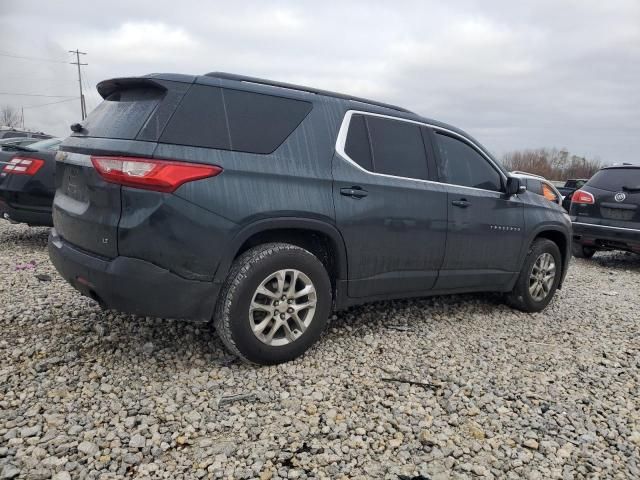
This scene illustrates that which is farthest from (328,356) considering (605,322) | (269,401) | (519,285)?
(605,322)

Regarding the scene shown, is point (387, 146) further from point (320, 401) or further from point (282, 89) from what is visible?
point (320, 401)

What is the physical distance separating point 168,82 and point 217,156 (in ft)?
1.78

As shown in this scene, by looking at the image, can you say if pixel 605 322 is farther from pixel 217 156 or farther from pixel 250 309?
pixel 217 156

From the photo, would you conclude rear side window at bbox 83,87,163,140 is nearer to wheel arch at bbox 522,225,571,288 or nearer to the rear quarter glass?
the rear quarter glass

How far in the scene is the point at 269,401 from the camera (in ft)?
9.28

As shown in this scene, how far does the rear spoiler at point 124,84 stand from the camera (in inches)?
116

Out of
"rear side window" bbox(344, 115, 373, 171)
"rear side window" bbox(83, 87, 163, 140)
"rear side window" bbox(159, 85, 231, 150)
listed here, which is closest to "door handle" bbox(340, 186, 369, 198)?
"rear side window" bbox(344, 115, 373, 171)

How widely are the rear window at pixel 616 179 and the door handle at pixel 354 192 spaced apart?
6.24m

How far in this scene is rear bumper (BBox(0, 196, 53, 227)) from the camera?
5945 millimetres

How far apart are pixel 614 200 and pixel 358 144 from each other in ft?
20.0

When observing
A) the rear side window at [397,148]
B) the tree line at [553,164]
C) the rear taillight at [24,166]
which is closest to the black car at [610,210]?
the rear side window at [397,148]

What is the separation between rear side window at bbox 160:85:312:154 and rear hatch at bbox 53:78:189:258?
0.29 ft

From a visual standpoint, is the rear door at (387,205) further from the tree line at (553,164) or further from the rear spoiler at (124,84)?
the tree line at (553,164)

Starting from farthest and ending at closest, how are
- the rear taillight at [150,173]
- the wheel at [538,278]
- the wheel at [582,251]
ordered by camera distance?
the wheel at [582,251]
the wheel at [538,278]
the rear taillight at [150,173]
